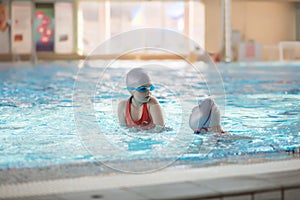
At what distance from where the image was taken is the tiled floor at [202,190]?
2186 mm

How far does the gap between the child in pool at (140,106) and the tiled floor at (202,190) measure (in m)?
1.55

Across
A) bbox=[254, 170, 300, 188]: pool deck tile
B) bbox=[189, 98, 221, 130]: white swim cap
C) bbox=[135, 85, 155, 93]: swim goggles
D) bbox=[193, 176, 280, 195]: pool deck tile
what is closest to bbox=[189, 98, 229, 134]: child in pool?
bbox=[189, 98, 221, 130]: white swim cap

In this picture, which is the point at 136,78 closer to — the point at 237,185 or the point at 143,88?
the point at 143,88

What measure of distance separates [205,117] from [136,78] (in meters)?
0.55

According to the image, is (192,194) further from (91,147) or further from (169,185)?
(91,147)

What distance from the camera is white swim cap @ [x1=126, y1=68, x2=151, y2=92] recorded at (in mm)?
3945

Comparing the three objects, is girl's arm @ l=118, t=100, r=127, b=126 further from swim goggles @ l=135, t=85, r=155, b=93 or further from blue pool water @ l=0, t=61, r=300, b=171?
swim goggles @ l=135, t=85, r=155, b=93

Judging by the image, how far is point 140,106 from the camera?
422 cm

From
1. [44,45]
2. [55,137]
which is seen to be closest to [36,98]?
[55,137]

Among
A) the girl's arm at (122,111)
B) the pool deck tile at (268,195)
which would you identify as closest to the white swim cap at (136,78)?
the girl's arm at (122,111)

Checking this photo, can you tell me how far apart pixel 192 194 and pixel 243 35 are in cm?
2347

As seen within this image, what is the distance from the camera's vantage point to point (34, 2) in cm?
2397

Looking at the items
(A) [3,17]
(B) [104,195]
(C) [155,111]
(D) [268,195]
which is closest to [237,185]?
(D) [268,195]

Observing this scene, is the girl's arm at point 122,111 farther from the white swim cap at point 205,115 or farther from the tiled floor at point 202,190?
the tiled floor at point 202,190
